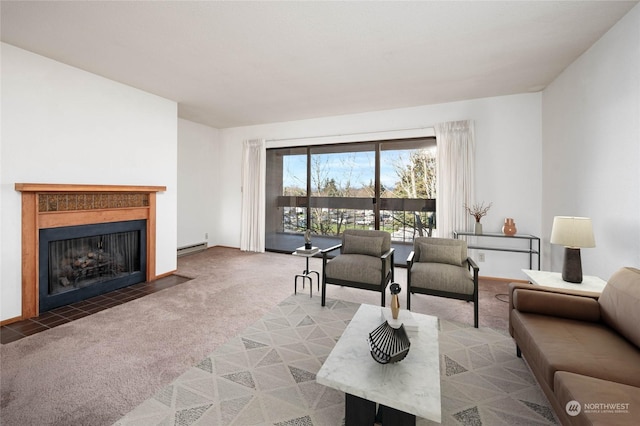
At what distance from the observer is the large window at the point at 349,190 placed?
191 inches

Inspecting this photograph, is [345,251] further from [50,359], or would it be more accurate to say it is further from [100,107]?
[100,107]

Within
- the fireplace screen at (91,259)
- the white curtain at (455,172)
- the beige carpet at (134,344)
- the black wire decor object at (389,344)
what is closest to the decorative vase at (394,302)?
the black wire decor object at (389,344)

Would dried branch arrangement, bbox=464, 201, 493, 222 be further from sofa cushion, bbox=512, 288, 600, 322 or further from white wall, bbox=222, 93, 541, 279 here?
sofa cushion, bbox=512, 288, 600, 322

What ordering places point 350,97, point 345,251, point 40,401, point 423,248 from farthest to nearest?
point 350,97 < point 345,251 < point 423,248 < point 40,401

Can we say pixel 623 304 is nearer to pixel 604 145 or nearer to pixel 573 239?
pixel 573 239

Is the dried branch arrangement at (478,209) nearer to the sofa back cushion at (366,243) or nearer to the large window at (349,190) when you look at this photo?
the large window at (349,190)

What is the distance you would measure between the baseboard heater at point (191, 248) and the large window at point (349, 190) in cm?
143

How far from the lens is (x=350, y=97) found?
4.27m

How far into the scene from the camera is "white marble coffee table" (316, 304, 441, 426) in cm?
127

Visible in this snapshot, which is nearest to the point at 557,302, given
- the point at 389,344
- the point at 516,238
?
the point at 389,344

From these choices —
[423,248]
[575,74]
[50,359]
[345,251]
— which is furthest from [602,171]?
[50,359]

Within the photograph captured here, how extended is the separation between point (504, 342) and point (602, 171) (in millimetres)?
1846

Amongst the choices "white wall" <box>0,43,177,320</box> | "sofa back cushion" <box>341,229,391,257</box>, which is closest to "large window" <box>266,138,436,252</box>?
"sofa back cushion" <box>341,229,391,257</box>

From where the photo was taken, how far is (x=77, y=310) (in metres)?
3.07
